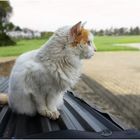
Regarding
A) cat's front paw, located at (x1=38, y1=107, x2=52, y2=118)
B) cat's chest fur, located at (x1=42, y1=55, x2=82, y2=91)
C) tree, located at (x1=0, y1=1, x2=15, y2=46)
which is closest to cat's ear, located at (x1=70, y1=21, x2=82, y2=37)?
cat's chest fur, located at (x1=42, y1=55, x2=82, y2=91)

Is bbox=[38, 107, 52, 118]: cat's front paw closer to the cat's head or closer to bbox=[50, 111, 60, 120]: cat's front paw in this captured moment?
bbox=[50, 111, 60, 120]: cat's front paw

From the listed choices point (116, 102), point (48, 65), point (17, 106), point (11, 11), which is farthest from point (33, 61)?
point (11, 11)

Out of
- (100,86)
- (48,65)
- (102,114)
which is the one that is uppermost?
(48,65)

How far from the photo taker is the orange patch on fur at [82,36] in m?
2.66

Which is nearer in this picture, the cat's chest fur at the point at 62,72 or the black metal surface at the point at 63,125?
the black metal surface at the point at 63,125

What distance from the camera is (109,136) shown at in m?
2.13

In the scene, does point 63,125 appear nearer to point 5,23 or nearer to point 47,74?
point 47,74

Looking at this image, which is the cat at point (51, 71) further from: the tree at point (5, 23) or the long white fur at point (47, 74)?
the tree at point (5, 23)

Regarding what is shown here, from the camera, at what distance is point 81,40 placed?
8.78 feet

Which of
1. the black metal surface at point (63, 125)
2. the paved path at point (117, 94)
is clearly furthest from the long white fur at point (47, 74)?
the paved path at point (117, 94)

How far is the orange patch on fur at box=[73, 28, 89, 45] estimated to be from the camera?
8.71ft

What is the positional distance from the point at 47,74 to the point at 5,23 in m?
34.1

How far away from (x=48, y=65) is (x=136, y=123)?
3.09 metres

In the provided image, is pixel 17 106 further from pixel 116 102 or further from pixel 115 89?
pixel 115 89
